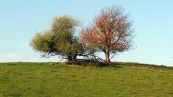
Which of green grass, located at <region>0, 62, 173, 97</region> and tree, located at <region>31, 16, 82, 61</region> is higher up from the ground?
tree, located at <region>31, 16, 82, 61</region>

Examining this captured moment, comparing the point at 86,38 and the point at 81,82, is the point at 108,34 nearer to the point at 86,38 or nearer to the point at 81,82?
the point at 86,38

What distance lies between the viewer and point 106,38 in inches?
2874

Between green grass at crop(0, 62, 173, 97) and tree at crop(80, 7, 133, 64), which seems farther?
tree at crop(80, 7, 133, 64)

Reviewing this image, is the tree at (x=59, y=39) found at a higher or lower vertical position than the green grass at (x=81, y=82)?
higher

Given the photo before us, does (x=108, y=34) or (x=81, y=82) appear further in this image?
(x=108, y=34)

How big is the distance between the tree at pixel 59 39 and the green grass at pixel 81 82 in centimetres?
999

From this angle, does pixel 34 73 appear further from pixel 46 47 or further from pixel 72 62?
pixel 46 47

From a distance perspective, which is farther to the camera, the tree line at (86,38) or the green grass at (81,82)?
the tree line at (86,38)

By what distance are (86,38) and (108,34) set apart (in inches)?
133

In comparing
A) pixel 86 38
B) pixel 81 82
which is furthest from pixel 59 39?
pixel 81 82

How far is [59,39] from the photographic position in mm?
69750

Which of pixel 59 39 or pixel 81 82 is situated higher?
pixel 59 39

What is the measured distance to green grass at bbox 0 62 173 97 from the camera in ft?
126

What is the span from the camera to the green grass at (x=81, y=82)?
38281 mm
